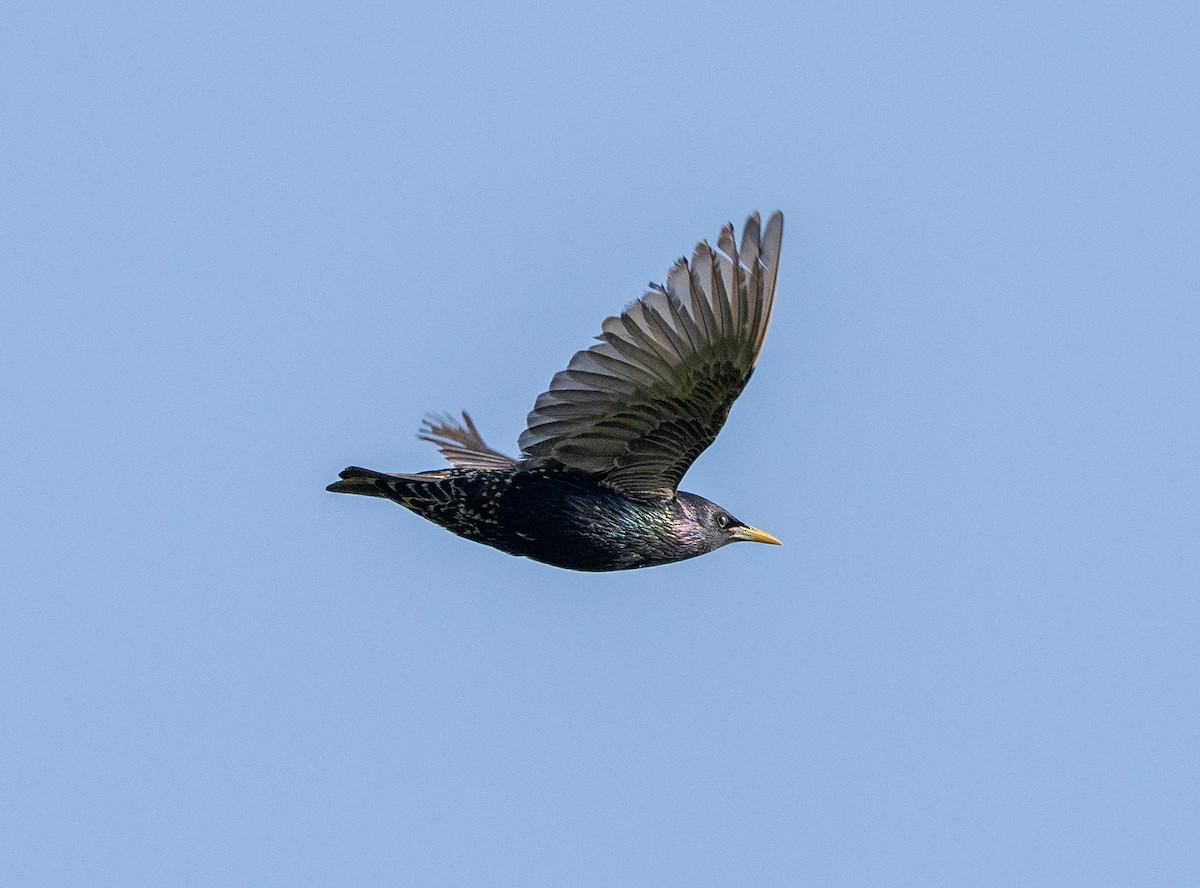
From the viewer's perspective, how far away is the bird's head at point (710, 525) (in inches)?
443

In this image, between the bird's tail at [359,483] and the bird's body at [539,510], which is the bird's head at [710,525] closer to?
the bird's body at [539,510]

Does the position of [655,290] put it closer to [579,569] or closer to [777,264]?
[777,264]

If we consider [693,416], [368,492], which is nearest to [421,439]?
[368,492]

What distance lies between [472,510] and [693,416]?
1.33 m

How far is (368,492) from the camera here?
11031mm

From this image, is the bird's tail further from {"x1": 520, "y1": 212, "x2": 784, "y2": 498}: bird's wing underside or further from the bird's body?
{"x1": 520, "y1": 212, "x2": 784, "y2": 498}: bird's wing underside

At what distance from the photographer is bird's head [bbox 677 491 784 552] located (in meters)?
11.3

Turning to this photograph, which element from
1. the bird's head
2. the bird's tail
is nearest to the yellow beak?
the bird's head

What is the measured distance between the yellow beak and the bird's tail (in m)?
2.14

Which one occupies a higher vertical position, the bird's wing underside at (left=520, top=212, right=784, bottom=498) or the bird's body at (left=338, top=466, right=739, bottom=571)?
the bird's wing underside at (left=520, top=212, right=784, bottom=498)

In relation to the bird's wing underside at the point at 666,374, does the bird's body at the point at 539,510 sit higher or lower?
lower

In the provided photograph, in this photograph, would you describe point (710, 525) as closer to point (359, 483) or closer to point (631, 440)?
point (631, 440)

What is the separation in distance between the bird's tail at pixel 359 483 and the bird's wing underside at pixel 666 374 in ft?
2.83

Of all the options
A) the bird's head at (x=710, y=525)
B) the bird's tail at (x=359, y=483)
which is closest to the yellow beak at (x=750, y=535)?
the bird's head at (x=710, y=525)
